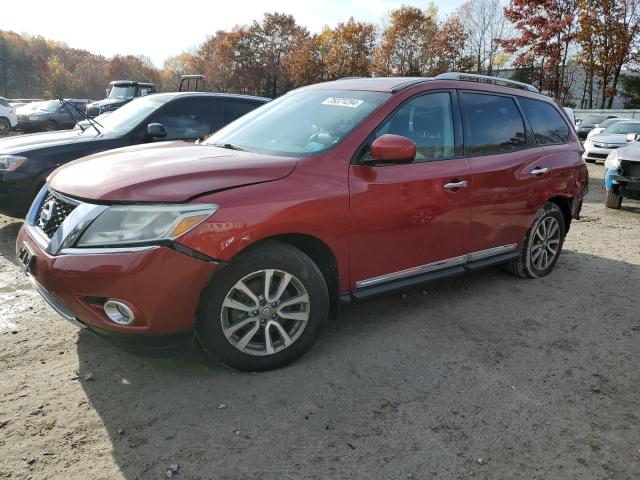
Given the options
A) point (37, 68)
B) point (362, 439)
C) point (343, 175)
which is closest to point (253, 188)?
point (343, 175)

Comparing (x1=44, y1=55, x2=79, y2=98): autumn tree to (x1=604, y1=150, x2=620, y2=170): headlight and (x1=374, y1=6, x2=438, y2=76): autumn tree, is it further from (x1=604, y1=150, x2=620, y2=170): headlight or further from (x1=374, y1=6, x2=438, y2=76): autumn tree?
(x1=604, y1=150, x2=620, y2=170): headlight

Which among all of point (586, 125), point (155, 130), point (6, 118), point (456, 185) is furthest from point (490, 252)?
point (586, 125)

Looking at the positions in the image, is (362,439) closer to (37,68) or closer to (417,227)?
(417,227)

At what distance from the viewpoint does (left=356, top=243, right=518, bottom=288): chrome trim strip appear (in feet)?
→ 11.5

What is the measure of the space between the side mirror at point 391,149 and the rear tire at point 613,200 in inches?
294

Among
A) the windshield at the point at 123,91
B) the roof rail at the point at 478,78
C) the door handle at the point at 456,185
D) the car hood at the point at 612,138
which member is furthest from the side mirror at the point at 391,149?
the windshield at the point at 123,91

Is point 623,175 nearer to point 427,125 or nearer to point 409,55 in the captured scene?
point 427,125

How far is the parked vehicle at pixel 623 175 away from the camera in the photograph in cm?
872

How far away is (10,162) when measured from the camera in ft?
17.9

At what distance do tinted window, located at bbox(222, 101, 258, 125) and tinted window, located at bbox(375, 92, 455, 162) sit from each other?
369 centimetres

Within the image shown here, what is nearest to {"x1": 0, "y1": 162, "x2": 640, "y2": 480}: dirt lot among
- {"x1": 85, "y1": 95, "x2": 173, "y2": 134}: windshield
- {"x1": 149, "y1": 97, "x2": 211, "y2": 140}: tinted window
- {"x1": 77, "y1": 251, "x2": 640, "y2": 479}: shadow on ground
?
{"x1": 77, "y1": 251, "x2": 640, "y2": 479}: shadow on ground

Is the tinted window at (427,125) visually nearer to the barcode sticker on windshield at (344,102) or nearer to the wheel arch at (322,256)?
the barcode sticker on windshield at (344,102)

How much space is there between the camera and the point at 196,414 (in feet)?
8.82

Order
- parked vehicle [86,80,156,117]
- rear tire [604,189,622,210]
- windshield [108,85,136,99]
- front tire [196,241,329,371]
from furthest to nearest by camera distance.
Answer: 1. windshield [108,85,136,99]
2. parked vehicle [86,80,156,117]
3. rear tire [604,189,622,210]
4. front tire [196,241,329,371]
